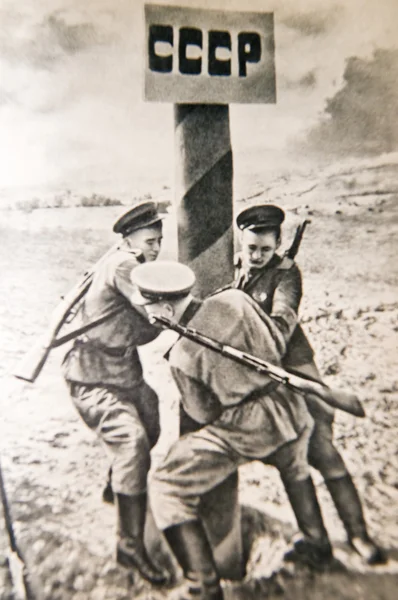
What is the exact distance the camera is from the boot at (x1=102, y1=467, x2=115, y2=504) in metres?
2.36

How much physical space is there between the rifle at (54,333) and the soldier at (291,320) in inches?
28.5

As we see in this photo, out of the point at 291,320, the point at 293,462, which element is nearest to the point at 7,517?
the point at 293,462

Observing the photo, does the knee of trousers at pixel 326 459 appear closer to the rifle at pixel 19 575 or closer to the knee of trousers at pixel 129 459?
the knee of trousers at pixel 129 459

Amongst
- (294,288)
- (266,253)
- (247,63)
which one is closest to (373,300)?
(294,288)

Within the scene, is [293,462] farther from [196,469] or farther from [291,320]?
[291,320]

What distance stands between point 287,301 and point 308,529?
39.8 inches

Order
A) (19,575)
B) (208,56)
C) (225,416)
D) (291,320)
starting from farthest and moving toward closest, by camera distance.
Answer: (208,56) < (291,320) < (225,416) < (19,575)

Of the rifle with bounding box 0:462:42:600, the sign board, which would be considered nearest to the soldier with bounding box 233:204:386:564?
the sign board

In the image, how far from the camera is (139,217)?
8.23ft

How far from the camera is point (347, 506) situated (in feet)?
7.77

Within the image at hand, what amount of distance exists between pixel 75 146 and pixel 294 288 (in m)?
1.24

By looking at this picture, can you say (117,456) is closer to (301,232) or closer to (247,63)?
(301,232)

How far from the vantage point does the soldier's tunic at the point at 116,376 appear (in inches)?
93.4

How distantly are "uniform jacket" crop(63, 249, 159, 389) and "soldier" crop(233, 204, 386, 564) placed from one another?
50cm
